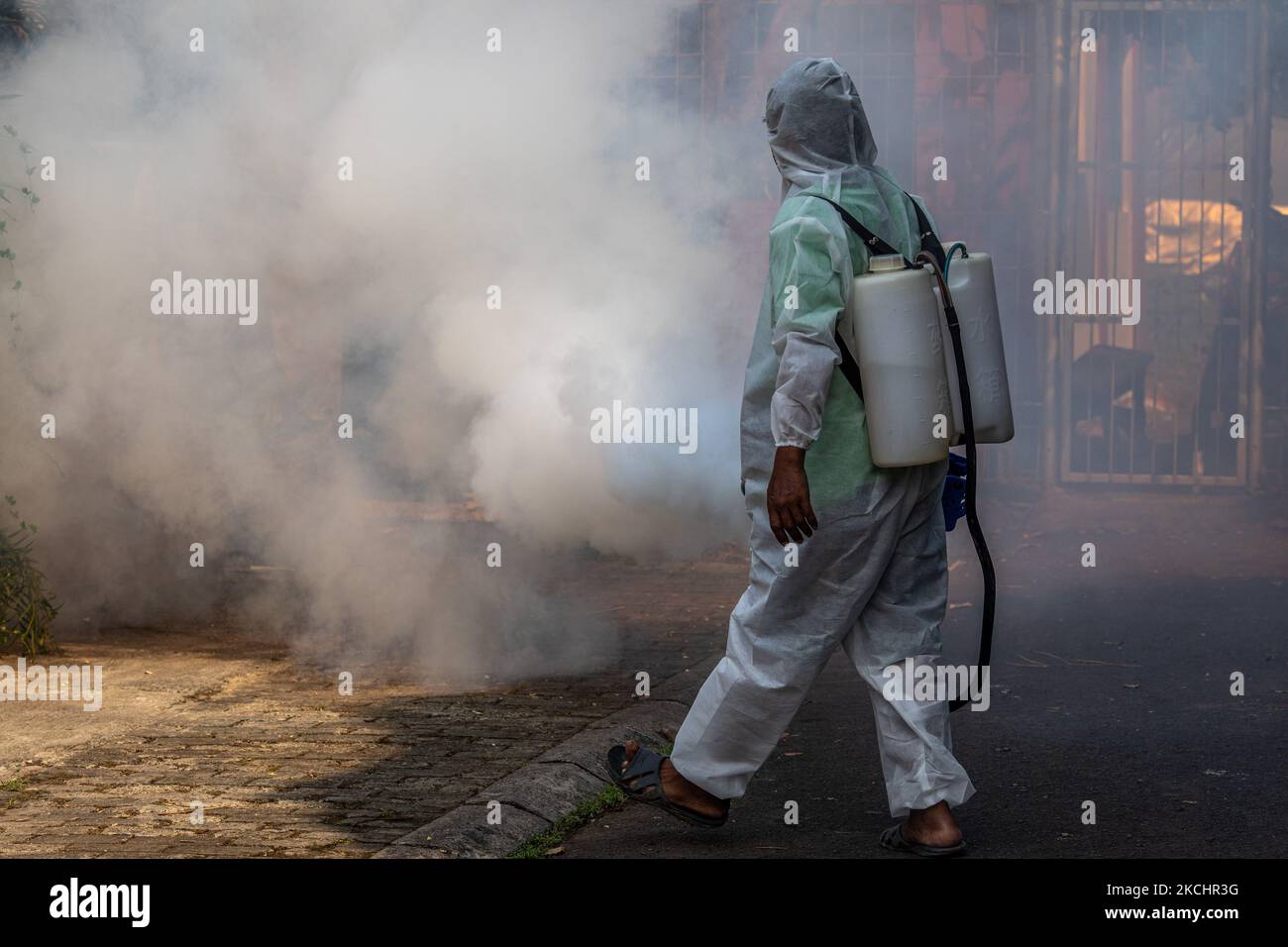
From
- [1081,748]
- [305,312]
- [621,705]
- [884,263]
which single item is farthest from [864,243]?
[305,312]

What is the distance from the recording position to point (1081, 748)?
4.48 meters

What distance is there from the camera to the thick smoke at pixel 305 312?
626 centimetres

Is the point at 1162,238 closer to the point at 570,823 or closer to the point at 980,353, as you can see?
the point at 980,353

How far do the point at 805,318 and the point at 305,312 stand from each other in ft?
11.9

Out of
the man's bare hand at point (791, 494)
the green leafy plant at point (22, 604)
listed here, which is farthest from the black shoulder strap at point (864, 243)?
the green leafy plant at point (22, 604)

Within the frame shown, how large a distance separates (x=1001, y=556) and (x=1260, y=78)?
3.91 meters

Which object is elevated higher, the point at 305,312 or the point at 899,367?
the point at 305,312

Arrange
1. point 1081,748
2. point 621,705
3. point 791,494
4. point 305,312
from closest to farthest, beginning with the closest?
1. point 791,494
2. point 1081,748
3. point 621,705
4. point 305,312

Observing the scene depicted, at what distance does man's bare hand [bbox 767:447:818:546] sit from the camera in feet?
11.0

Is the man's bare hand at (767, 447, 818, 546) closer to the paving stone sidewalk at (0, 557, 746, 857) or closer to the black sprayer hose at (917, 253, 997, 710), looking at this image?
the black sprayer hose at (917, 253, 997, 710)

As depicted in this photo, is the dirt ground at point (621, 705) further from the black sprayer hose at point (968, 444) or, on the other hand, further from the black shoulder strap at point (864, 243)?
the black shoulder strap at point (864, 243)

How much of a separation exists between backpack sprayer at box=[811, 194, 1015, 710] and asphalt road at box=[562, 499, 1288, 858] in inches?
22.2

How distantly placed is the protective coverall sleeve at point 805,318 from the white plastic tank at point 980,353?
10.6 inches
